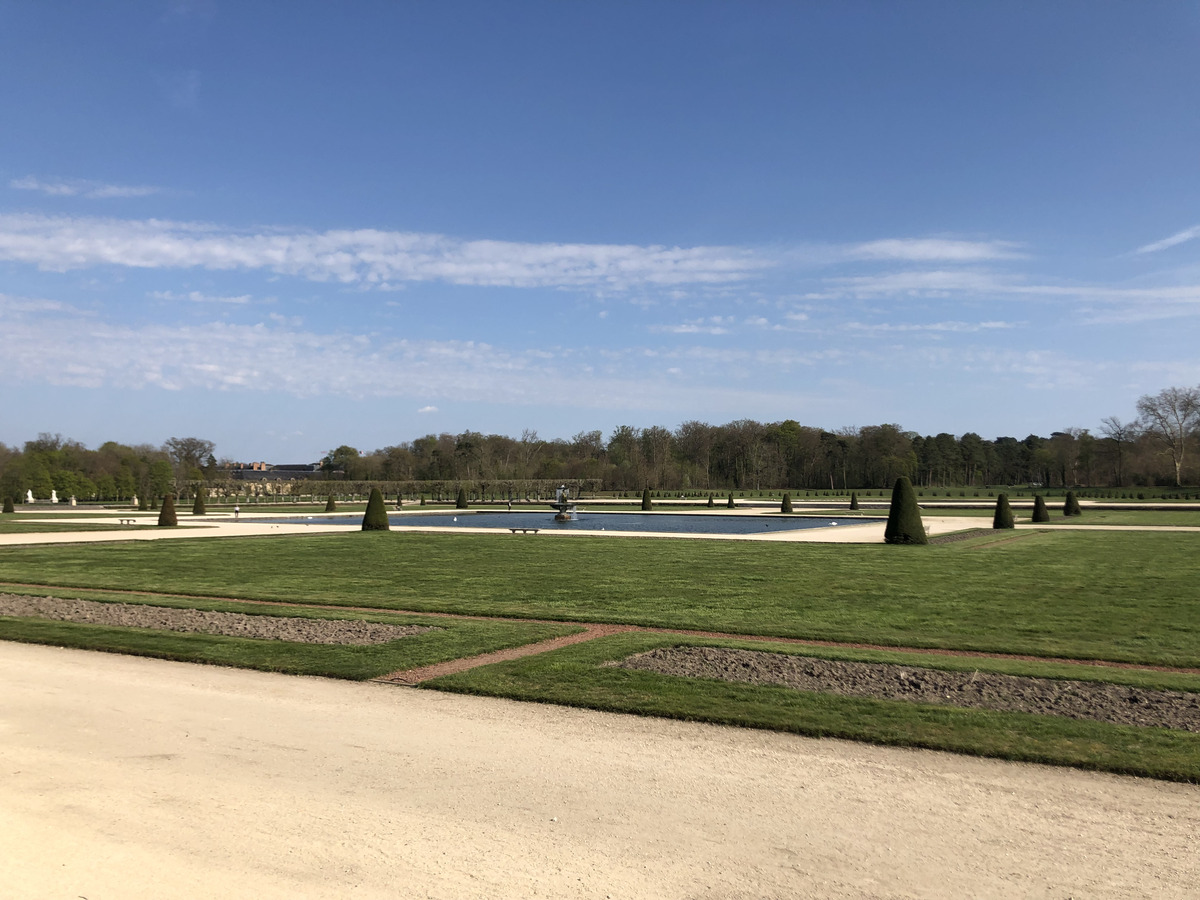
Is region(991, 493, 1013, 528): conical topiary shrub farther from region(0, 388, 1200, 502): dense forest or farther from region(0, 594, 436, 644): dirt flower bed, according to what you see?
region(0, 388, 1200, 502): dense forest

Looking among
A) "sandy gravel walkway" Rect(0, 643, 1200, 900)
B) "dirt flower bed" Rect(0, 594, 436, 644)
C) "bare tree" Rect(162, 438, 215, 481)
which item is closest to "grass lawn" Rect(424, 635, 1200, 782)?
"sandy gravel walkway" Rect(0, 643, 1200, 900)

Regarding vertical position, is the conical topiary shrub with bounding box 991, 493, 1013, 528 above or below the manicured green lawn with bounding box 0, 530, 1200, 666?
above

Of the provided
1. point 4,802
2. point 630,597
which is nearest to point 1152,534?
point 630,597

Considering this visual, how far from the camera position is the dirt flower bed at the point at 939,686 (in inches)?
281

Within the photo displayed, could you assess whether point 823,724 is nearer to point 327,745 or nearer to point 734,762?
point 734,762

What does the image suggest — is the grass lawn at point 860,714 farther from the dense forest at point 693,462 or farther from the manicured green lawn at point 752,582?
the dense forest at point 693,462

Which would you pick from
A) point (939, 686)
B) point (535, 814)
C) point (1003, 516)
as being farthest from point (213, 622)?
point (1003, 516)

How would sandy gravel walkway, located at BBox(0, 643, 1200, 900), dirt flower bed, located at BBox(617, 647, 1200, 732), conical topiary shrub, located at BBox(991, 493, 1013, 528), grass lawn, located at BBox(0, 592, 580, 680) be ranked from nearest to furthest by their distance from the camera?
sandy gravel walkway, located at BBox(0, 643, 1200, 900) → dirt flower bed, located at BBox(617, 647, 1200, 732) → grass lawn, located at BBox(0, 592, 580, 680) → conical topiary shrub, located at BBox(991, 493, 1013, 528)

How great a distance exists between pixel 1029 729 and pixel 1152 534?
25369mm

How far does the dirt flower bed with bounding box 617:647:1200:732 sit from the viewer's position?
23.4 ft

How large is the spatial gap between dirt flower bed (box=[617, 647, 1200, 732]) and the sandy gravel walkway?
160 cm

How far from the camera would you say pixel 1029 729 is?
6574mm

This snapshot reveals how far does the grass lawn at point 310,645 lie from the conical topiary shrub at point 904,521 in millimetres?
15800

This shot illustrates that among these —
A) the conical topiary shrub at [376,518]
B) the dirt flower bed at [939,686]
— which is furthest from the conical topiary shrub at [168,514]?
the dirt flower bed at [939,686]
